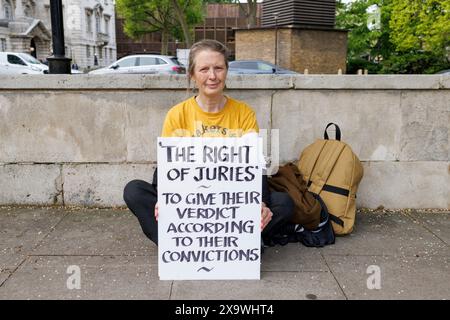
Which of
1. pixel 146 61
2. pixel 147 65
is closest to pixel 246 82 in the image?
pixel 147 65

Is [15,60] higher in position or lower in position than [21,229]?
higher

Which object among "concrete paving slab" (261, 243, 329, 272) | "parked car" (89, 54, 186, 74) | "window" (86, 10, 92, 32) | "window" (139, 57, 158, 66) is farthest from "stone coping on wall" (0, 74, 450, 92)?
"window" (86, 10, 92, 32)

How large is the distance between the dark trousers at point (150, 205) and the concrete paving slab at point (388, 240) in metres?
0.58

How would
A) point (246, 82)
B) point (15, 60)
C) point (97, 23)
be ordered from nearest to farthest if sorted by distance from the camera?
point (246, 82) → point (15, 60) → point (97, 23)

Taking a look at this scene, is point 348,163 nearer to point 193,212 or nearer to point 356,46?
point 193,212

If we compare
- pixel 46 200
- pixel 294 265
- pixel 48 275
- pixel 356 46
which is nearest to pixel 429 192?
pixel 294 265

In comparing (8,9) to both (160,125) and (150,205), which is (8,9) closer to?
(160,125)

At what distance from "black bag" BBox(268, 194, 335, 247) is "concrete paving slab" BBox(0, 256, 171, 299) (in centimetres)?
109

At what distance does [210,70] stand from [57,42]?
97.2 inches

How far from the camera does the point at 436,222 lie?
4.26m

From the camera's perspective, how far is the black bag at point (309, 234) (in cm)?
370

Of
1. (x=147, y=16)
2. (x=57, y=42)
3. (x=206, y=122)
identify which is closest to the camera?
(x=206, y=122)

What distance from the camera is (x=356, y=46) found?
30844mm

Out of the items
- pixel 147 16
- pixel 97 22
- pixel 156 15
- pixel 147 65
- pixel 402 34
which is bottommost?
pixel 147 65
